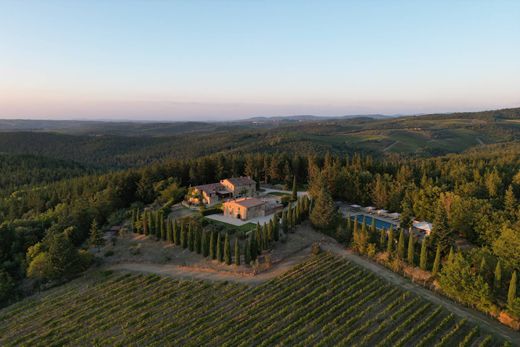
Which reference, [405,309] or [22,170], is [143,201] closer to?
[405,309]

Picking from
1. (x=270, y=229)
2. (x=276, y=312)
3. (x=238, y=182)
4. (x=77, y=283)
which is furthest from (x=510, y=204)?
(x=77, y=283)

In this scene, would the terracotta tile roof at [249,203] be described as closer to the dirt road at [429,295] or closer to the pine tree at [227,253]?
the pine tree at [227,253]

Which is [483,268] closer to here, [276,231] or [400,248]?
[400,248]

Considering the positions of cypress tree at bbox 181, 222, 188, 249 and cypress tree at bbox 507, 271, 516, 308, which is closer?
cypress tree at bbox 507, 271, 516, 308

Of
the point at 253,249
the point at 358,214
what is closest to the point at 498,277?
the point at 253,249

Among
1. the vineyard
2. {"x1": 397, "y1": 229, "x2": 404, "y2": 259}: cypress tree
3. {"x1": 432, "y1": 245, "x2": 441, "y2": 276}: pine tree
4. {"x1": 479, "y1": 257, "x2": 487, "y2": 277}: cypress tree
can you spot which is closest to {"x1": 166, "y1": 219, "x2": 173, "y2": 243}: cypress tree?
the vineyard

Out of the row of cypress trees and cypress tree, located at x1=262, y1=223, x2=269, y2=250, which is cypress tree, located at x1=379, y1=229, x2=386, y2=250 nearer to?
the row of cypress trees

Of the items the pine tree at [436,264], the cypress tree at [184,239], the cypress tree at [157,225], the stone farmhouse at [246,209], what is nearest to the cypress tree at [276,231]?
the stone farmhouse at [246,209]
